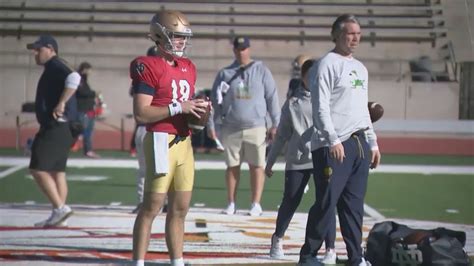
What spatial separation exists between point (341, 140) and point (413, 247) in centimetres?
79

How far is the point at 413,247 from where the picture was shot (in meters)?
6.35

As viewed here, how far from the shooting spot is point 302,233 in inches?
337

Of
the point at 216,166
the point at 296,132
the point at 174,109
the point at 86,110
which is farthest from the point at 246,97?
the point at 86,110

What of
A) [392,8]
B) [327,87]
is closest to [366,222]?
[327,87]

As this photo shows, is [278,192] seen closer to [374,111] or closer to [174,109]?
[374,111]

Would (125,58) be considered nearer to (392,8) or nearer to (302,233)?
(392,8)

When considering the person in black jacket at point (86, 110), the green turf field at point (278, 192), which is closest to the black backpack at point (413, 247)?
Result: the green turf field at point (278, 192)

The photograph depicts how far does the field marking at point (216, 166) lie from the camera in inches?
580

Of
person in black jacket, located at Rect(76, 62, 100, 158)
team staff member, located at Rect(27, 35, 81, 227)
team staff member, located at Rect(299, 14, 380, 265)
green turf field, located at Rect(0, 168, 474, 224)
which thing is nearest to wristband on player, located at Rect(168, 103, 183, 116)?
team staff member, located at Rect(299, 14, 380, 265)

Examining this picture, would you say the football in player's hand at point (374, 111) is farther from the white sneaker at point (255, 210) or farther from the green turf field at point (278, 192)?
the white sneaker at point (255, 210)

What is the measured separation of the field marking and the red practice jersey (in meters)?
7.92

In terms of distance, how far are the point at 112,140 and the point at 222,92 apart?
9518 millimetres

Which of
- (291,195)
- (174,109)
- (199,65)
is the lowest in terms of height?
(199,65)

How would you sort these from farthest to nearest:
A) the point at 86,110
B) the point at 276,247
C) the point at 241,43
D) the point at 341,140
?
the point at 86,110, the point at 241,43, the point at 276,247, the point at 341,140
